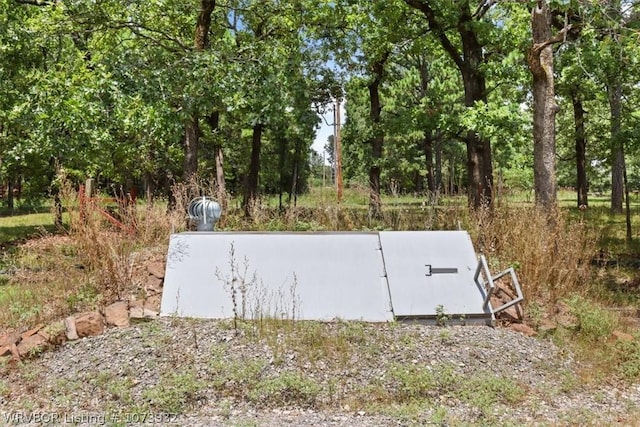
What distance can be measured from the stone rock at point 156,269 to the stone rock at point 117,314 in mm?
599

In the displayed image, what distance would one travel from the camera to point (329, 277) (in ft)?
17.5

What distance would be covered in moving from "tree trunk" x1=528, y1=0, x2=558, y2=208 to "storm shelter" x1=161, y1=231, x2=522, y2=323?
2541 millimetres

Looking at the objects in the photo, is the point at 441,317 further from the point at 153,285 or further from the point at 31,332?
the point at 31,332

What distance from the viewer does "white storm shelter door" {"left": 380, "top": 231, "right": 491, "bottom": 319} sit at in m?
5.08

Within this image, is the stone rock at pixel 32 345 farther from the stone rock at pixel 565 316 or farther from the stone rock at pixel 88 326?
the stone rock at pixel 565 316

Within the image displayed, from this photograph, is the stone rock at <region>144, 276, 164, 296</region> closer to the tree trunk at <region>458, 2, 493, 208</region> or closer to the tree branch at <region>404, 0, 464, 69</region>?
the tree trunk at <region>458, 2, 493, 208</region>

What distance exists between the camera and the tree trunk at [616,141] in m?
11.4

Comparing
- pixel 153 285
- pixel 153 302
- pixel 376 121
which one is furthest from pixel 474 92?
pixel 153 302

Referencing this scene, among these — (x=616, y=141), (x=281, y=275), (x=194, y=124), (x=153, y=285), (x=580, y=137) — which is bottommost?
(x=153, y=285)

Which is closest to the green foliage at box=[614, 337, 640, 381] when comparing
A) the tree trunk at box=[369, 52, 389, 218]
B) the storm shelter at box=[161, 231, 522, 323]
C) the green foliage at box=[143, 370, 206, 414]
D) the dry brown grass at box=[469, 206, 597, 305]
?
the storm shelter at box=[161, 231, 522, 323]

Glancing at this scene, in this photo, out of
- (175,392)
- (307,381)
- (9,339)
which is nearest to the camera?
(175,392)

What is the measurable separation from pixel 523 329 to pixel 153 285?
380cm

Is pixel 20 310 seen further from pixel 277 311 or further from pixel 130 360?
pixel 277 311

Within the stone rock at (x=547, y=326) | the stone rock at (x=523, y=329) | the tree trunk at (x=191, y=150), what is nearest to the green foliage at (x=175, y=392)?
the stone rock at (x=523, y=329)
